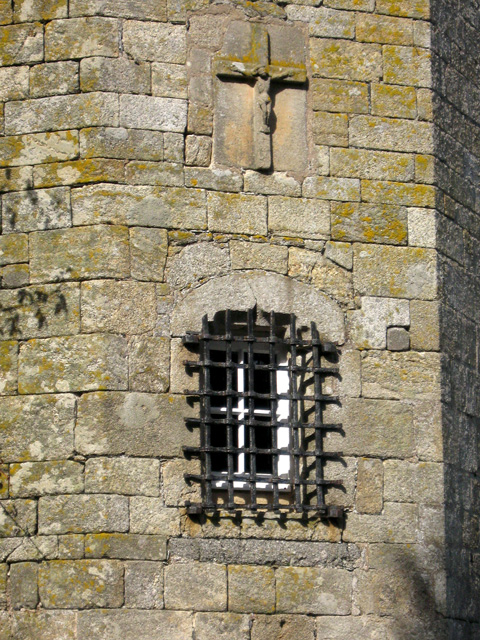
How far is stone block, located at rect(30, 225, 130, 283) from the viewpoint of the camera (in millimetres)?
6758

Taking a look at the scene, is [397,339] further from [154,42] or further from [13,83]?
[13,83]

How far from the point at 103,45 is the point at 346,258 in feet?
5.91

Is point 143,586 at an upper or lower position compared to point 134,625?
upper

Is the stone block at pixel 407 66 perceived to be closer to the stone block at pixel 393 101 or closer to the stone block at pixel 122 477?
the stone block at pixel 393 101

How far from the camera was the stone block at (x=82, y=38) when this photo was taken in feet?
23.2

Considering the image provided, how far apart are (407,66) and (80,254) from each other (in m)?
2.27

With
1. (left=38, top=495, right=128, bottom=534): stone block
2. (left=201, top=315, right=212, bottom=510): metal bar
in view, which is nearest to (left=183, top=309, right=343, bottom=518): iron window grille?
(left=201, top=315, right=212, bottom=510): metal bar

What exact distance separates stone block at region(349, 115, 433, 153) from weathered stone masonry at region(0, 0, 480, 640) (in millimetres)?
13

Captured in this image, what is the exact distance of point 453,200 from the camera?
24.6 feet

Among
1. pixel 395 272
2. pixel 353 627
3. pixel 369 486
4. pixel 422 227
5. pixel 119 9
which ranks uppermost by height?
pixel 119 9

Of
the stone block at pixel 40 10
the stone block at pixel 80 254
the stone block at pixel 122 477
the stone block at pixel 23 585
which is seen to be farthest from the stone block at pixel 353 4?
Result: the stone block at pixel 23 585

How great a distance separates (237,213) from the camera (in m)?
7.00

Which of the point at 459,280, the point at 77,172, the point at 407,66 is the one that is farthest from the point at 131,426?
the point at 407,66

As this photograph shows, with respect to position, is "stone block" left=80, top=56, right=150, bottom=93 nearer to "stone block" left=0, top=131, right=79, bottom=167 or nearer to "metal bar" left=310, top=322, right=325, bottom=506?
"stone block" left=0, top=131, right=79, bottom=167
